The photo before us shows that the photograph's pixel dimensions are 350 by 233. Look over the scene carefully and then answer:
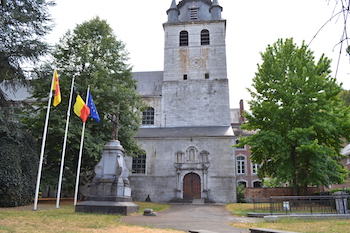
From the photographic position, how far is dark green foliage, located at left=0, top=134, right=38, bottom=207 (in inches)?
490

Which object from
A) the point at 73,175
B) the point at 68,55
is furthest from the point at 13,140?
the point at 68,55

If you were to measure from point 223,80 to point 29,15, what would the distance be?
691 inches

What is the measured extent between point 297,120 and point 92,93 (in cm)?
1277

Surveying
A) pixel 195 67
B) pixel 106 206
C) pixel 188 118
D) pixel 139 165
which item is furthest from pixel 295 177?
pixel 195 67

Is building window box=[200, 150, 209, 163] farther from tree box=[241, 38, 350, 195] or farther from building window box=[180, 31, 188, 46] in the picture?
building window box=[180, 31, 188, 46]

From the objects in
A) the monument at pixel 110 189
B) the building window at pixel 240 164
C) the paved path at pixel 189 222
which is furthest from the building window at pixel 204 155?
the building window at pixel 240 164

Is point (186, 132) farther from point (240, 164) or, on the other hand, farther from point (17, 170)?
point (17, 170)

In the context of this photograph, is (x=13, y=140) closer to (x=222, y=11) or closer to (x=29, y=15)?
(x=29, y=15)

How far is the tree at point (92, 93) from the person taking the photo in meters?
17.0

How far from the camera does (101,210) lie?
10.7m

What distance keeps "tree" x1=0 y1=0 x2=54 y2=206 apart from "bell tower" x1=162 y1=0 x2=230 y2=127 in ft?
45.8

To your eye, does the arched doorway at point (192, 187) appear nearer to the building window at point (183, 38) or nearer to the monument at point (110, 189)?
the monument at point (110, 189)

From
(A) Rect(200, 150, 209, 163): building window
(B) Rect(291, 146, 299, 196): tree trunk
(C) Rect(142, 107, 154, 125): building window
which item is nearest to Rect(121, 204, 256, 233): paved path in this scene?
(B) Rect(291, 146, 299, 196): tree trunk

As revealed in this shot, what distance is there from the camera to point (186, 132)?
24.6 m
